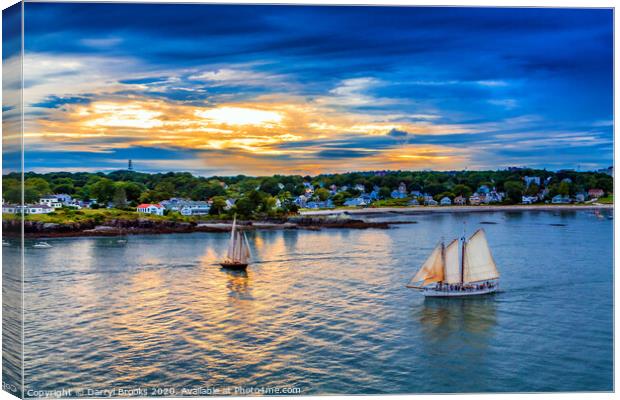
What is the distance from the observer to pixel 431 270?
8.39 meters

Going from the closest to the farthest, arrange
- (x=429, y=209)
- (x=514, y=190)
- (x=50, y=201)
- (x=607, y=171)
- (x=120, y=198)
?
(x=607, y=171)
(x=50, y=201)
(x=120, y=198)
(x=514, y=190)
(x=429, y=209)

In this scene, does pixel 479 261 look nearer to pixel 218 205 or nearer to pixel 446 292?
pixel 446 292

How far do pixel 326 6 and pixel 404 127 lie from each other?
1897mm

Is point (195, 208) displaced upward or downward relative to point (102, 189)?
downward

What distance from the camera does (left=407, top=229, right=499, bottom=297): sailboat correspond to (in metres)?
8.38

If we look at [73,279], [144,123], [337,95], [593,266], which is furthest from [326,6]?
[593,266]

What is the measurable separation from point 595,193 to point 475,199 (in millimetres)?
1762

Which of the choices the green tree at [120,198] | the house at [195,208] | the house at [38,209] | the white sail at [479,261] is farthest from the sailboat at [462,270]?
the house at [38,209]

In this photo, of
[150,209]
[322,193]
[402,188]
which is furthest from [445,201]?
[150,209]

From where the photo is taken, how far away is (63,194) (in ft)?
25.5

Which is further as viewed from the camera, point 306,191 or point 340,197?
point 340,197

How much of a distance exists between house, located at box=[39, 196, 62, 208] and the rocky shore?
0.33m

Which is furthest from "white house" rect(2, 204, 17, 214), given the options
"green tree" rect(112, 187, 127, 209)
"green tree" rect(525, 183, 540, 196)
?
"green tree" rect(525, 183, 540, 196)

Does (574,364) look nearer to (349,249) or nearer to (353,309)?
(353,309)
